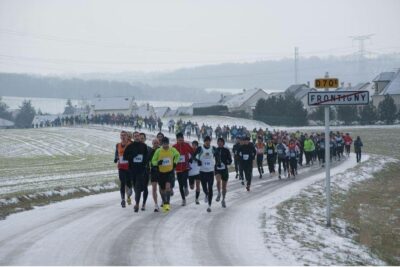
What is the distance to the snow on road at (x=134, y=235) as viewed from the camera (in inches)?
374

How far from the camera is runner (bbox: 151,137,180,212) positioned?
47.1 ft

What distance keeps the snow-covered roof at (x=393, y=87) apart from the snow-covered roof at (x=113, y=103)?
56403mm

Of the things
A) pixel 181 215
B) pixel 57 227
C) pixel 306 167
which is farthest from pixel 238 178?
pixel 57 227

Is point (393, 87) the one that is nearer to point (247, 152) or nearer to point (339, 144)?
point (339, 144)

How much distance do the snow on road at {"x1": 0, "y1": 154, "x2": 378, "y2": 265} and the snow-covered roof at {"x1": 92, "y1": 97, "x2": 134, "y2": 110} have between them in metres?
109

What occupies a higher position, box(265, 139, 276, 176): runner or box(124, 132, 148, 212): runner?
box(124, 132, 148, 212): runner

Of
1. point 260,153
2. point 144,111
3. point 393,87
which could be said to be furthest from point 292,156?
point 144,111

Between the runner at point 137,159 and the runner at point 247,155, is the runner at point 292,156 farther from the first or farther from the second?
the runner at point 137,159

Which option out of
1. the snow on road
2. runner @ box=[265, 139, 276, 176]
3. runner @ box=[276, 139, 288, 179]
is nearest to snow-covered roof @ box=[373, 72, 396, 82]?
runner @ box=[265, 139, 276, 176]

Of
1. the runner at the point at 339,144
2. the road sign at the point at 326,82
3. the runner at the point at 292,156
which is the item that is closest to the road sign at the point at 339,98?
the road sign at the point at 326,82

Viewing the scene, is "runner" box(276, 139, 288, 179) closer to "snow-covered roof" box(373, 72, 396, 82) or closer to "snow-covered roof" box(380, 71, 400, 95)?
"snow-covered roof" box(380, 71, 400, 95)

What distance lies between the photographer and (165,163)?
14391 millimetres

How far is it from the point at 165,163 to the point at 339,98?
4.59m

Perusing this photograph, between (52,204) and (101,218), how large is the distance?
135 inches
